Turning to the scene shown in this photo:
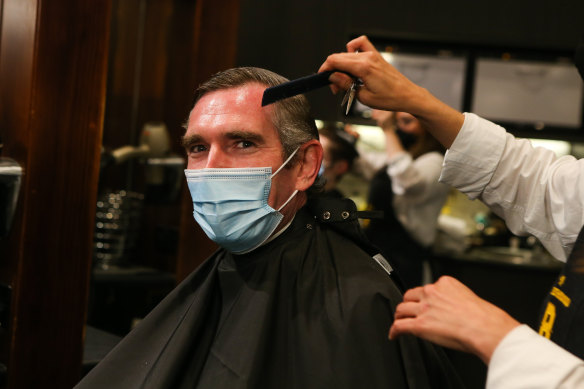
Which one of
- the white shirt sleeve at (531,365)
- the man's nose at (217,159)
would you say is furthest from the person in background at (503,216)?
the man's nose at (217,159)

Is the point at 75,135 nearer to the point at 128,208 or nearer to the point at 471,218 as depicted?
the point at 128,208

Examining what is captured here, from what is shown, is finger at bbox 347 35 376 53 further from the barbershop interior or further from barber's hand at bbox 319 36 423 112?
the barbershop interior

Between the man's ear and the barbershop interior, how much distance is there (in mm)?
151

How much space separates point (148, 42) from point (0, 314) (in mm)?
2017

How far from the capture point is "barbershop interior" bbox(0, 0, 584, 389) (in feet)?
6.95

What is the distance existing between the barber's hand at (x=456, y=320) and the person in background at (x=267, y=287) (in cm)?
27

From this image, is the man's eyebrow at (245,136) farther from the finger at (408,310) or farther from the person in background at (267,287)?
the finger at (408,310)

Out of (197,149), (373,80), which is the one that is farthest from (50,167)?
(373,80)

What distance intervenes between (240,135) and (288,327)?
48cm

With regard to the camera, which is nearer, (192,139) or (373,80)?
(373,80)

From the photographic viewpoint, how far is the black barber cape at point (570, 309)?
126 cm

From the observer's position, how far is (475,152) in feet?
5.59

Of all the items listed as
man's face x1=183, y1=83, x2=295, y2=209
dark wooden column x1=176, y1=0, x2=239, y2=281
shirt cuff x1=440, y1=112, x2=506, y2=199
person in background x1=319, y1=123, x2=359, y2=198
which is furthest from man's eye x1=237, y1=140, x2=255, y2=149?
person in background x1=319, y1=123, x2=359, y2=198

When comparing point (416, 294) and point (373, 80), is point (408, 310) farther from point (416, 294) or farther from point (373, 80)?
point (373, 80)
